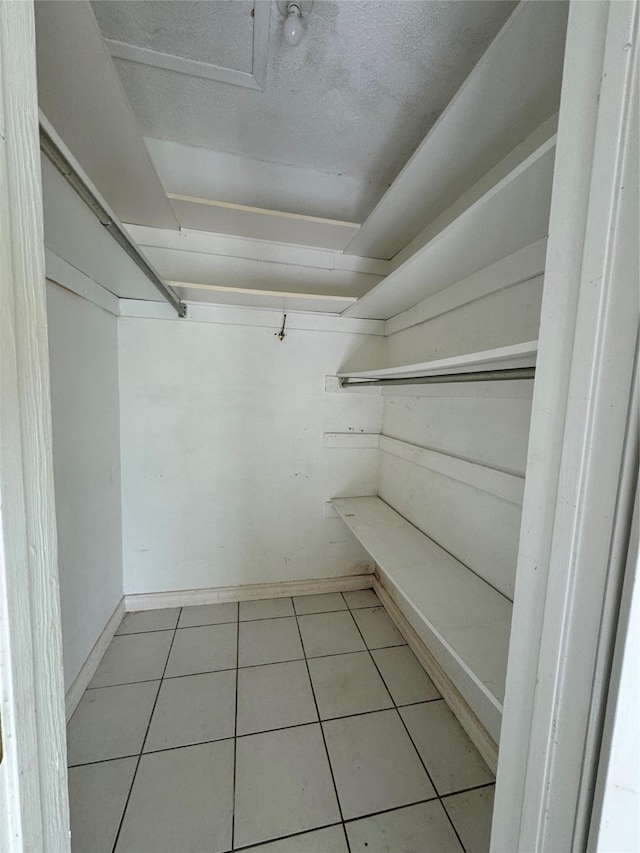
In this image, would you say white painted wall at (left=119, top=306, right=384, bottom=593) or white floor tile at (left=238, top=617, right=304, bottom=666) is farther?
white painted wall at (left=119, top=306, right=384, bottom=593)

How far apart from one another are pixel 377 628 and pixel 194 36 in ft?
8.51

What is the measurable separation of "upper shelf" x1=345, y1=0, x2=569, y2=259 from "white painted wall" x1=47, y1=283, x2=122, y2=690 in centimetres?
136

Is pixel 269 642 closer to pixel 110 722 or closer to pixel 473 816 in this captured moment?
pixel 110 722

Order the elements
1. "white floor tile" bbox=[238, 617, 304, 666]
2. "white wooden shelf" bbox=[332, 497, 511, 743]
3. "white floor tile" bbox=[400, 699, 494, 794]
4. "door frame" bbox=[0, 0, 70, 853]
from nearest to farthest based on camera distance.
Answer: "door frame" bbox=[0, 0, 70, 853] → "white wooden shelf" bbox=[332, 497, 511, 743] → "white floor tile" bbox=[400, 699, 494, 794] → "white floor tile" bbox=[238, 617, 304, 666]

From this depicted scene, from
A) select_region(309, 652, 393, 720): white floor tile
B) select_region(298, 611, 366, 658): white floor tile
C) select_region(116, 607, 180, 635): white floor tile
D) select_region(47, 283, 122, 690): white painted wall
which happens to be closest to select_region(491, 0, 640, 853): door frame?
select_region(309, 652, 393, 720): white floor tile

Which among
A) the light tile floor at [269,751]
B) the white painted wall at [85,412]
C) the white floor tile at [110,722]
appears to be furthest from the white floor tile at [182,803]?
the white painted wall at [85,412]

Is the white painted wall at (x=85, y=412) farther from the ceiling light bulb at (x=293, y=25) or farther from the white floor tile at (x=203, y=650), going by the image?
the ceiling light bulb at (x=293, y=25)

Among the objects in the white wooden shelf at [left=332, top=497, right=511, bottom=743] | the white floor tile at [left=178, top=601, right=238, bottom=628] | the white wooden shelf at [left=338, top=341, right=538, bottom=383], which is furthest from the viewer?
the white floor tile at [left=178, top=601, right=238, bottom=628]

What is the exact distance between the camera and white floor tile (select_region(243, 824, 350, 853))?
2.83 ft

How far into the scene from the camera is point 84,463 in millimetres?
1312

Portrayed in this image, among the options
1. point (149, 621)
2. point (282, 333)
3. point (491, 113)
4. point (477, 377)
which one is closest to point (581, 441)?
point (477, 377)

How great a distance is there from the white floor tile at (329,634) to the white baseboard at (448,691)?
242 millimetres

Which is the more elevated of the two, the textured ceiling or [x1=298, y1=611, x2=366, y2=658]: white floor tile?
the textured ceiling

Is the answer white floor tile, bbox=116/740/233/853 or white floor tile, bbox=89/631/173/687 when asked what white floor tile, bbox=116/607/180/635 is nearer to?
white floor tile, bbox=89/631/173/687
